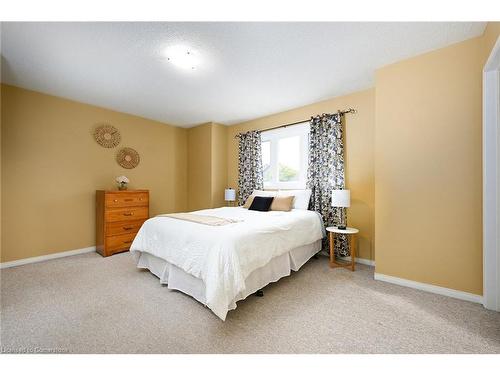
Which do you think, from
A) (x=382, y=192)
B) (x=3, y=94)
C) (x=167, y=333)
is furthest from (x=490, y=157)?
(x=3, y=94)

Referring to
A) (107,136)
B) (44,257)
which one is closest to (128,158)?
(107,136)

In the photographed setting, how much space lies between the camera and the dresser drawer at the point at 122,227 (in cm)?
332

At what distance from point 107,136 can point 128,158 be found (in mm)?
500

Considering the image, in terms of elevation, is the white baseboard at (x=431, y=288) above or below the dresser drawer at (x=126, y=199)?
below

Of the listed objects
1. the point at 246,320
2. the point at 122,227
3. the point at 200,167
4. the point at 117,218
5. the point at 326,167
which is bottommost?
the point at 246,320

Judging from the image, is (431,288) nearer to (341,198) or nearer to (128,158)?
(341,198)

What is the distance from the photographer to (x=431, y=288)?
84.0 inches

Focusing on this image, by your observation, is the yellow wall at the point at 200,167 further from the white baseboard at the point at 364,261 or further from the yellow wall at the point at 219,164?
the white baseboard at the point at 364,261

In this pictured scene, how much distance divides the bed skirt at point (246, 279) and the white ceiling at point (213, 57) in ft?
7.30

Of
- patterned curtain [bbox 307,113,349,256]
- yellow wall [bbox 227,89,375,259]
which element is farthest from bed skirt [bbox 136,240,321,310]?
yellow wall [bbox 227,89,375,259]

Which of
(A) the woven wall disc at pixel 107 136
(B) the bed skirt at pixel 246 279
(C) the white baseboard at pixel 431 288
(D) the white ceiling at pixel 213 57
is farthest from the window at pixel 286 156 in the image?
(A) the woven wall disc at pixel 107 136

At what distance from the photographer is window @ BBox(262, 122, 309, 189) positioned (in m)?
3.68

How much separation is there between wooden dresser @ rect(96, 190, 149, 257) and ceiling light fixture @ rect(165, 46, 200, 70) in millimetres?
2274

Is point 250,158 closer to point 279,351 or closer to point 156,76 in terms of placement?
point 156,76
